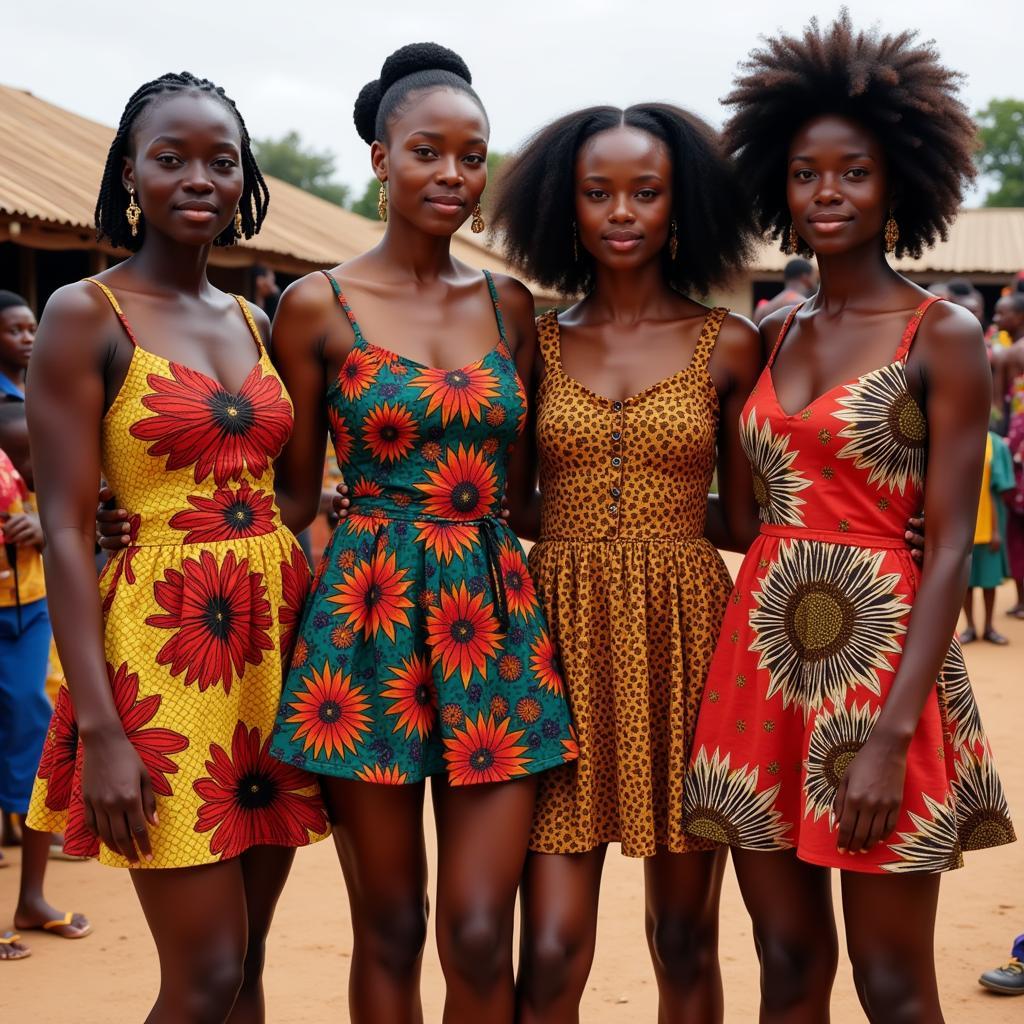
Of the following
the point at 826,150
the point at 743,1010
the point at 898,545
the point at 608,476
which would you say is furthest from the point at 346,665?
the point at 743,1010

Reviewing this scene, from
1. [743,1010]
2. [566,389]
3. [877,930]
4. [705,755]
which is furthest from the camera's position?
[743,1010]

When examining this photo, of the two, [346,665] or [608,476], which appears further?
[608,476]

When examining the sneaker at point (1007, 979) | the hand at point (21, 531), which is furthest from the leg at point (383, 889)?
the hand at point (21, 531)

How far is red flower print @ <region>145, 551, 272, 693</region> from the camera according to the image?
3.02 metres

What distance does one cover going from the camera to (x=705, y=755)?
329cm

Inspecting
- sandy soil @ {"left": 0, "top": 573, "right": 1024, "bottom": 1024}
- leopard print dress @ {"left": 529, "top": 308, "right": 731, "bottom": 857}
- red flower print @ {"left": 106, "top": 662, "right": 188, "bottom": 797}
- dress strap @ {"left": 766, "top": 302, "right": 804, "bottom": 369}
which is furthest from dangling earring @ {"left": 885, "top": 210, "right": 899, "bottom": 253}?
sandy soil @ {"left": 0, "top": 573, "right": 1024, "bottom": 1024}

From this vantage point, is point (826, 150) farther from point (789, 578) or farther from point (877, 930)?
point (877, 930)

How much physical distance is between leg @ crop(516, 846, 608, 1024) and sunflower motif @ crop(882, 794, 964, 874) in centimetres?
70

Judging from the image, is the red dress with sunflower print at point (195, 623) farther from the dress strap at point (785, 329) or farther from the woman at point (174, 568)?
the dress strap at point (785, 329)

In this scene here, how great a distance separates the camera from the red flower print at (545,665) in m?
3.31

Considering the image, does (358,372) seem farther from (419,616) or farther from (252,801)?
(252,801)

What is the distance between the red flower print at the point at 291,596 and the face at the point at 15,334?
3.08 m

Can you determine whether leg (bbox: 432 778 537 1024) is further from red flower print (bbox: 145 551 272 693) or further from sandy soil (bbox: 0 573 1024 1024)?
sandy soil (bbox: 0 573 1024 1024)

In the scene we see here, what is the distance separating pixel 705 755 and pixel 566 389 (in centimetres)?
94
